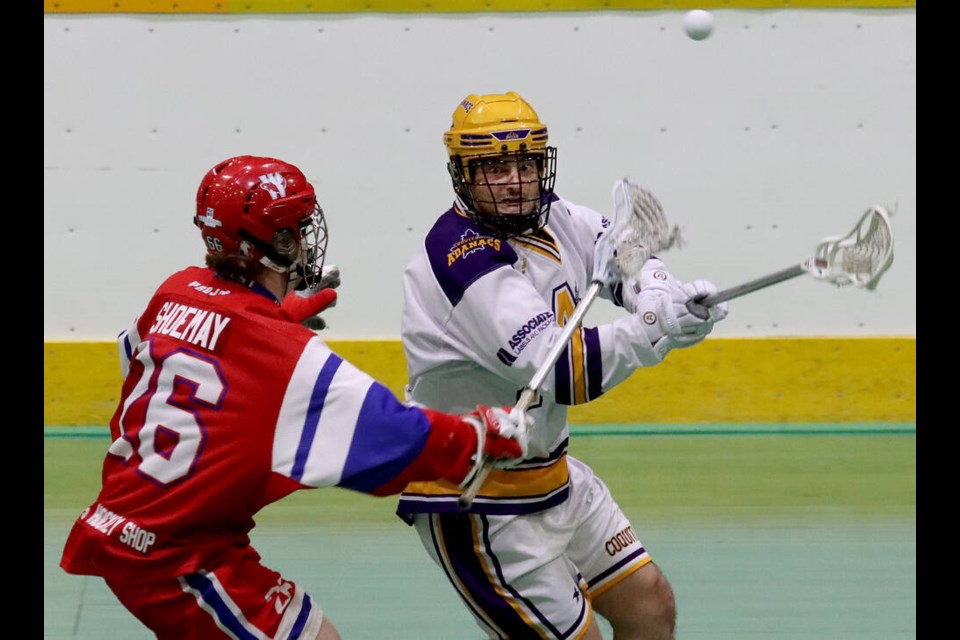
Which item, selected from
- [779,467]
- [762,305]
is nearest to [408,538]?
[779,467]

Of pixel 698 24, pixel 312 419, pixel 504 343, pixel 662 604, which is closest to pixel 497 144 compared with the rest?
pixel 504 343

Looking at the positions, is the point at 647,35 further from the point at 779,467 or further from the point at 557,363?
the point at 557,363

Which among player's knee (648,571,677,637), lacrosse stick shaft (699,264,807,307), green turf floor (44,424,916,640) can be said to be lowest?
green turf floor (44,424,916,640)

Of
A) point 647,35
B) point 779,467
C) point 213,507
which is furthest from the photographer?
point 647,35

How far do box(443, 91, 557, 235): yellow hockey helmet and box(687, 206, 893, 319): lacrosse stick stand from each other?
0.45m

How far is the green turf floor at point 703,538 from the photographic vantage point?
4.25 metres

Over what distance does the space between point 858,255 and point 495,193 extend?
2.59 ft

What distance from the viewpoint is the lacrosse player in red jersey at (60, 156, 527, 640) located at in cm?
263

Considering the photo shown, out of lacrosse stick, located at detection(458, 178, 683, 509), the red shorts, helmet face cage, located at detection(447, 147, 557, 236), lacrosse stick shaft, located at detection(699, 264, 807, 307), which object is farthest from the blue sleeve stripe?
lacrosse stick shaft, located at detection(699, 264, 807, 307)

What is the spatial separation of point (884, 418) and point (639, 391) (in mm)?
1087

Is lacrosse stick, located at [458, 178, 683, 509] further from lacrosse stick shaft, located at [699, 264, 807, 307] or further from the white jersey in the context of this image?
lacrosse stick shaft, located at [699, 264, 807, 307]

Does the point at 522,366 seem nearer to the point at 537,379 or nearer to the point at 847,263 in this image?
the point at 537,379

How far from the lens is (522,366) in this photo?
9.94ft

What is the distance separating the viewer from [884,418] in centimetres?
640
